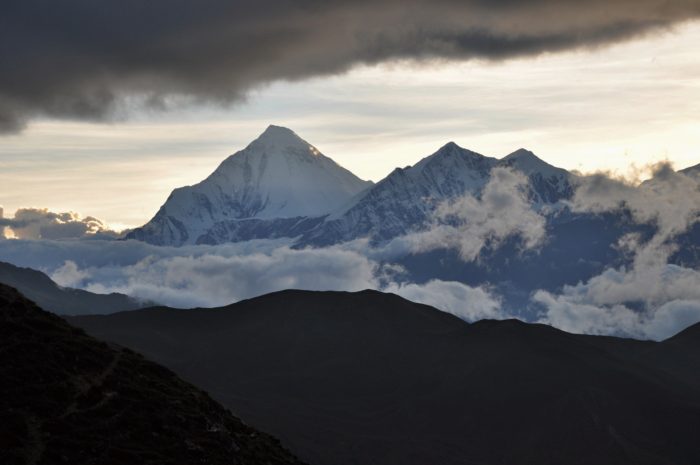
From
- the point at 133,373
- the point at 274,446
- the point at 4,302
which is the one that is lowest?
the point at 274,446

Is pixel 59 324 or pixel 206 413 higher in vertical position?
pixel 59 324

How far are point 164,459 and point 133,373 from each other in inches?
1002

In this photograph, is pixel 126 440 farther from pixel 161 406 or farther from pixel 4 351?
pixel 4 351

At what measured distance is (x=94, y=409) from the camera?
13238 cm

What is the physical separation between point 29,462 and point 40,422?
406 inches

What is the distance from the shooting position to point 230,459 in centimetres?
13362

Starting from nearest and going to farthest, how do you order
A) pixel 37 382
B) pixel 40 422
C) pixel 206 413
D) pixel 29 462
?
pixel 29 462, pixel 40 422, pixel 37 382, pixel 206 413

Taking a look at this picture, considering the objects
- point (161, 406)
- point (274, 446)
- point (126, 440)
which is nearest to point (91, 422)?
point (126, 440)

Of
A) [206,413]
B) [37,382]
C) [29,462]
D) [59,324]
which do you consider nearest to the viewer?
[29,462]

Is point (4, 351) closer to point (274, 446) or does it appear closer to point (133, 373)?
point (133, 373)

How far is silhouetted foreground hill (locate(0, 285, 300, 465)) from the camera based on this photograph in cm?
12081

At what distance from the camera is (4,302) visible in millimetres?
153750

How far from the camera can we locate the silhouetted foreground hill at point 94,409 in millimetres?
120812

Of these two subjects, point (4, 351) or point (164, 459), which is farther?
point (4, 351)
